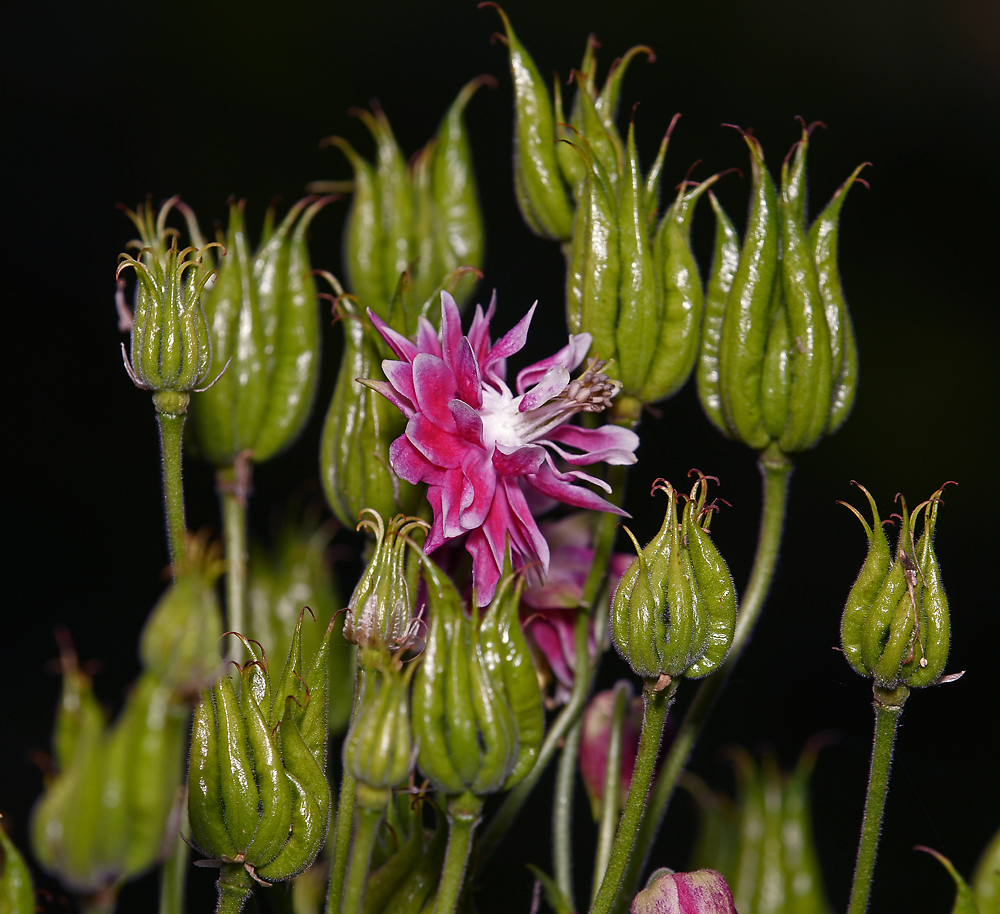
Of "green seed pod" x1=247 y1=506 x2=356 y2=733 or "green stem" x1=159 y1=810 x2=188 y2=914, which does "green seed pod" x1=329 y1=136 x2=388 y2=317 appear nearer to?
"green seed pod" x1=247 y1=506 x2=356 y2=733

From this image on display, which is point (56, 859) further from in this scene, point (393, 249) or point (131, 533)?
point (131, 533)

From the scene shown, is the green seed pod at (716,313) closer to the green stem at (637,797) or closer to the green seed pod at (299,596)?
the green stem at (637,797)

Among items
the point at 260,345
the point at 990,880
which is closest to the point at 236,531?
the point at 260,345

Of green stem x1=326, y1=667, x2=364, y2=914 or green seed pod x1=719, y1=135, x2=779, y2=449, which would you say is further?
green seed pod x1=719, y1=135, x2=779, y2=449

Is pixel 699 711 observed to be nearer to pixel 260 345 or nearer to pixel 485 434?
pixel 485 434

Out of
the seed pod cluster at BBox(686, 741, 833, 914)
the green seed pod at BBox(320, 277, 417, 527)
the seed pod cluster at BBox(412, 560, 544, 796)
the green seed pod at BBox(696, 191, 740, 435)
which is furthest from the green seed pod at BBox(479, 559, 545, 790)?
the seed pod cluster at BBox(686, 741, 833, 914)


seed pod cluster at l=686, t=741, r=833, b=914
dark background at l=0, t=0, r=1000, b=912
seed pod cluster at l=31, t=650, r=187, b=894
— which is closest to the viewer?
seed pod cluster at l=31, t=650, r=187, b=894
